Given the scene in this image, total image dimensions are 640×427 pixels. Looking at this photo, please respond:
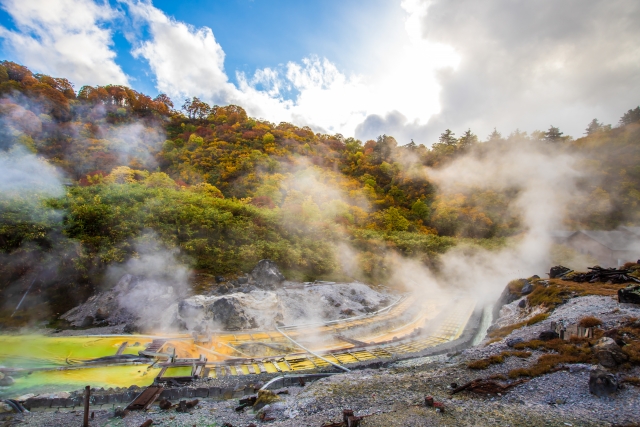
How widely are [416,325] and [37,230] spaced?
18.5m

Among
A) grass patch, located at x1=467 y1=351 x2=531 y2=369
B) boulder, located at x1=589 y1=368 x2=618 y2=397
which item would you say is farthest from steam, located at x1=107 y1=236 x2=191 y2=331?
boulder, located at x1=589 y1=368 x2=618 y2=397

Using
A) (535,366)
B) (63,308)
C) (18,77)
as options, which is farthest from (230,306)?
(18,77)

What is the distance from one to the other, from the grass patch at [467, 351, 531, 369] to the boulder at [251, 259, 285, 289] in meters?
10.3

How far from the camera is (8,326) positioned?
11.7 metres

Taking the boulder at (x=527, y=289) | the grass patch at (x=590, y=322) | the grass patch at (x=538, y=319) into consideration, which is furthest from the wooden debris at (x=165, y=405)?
the boulder at (x=527, y=289)

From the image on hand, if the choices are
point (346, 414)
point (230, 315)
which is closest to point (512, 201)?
point (230, 315)

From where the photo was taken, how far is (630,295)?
10.2 meters

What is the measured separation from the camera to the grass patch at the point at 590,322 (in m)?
9.25

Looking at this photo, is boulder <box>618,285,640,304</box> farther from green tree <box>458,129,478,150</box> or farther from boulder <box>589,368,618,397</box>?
green tree <box>458,129,478,150</box>

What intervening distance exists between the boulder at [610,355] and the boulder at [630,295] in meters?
4.38

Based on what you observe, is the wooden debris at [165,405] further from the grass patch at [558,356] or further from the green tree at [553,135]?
the green tree at [553,135]

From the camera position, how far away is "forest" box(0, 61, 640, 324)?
48.8 feet

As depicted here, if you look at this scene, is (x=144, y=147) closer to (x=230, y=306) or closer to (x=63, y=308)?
(x=63, y=308)

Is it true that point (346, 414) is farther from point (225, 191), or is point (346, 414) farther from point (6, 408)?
point (225, 191)
